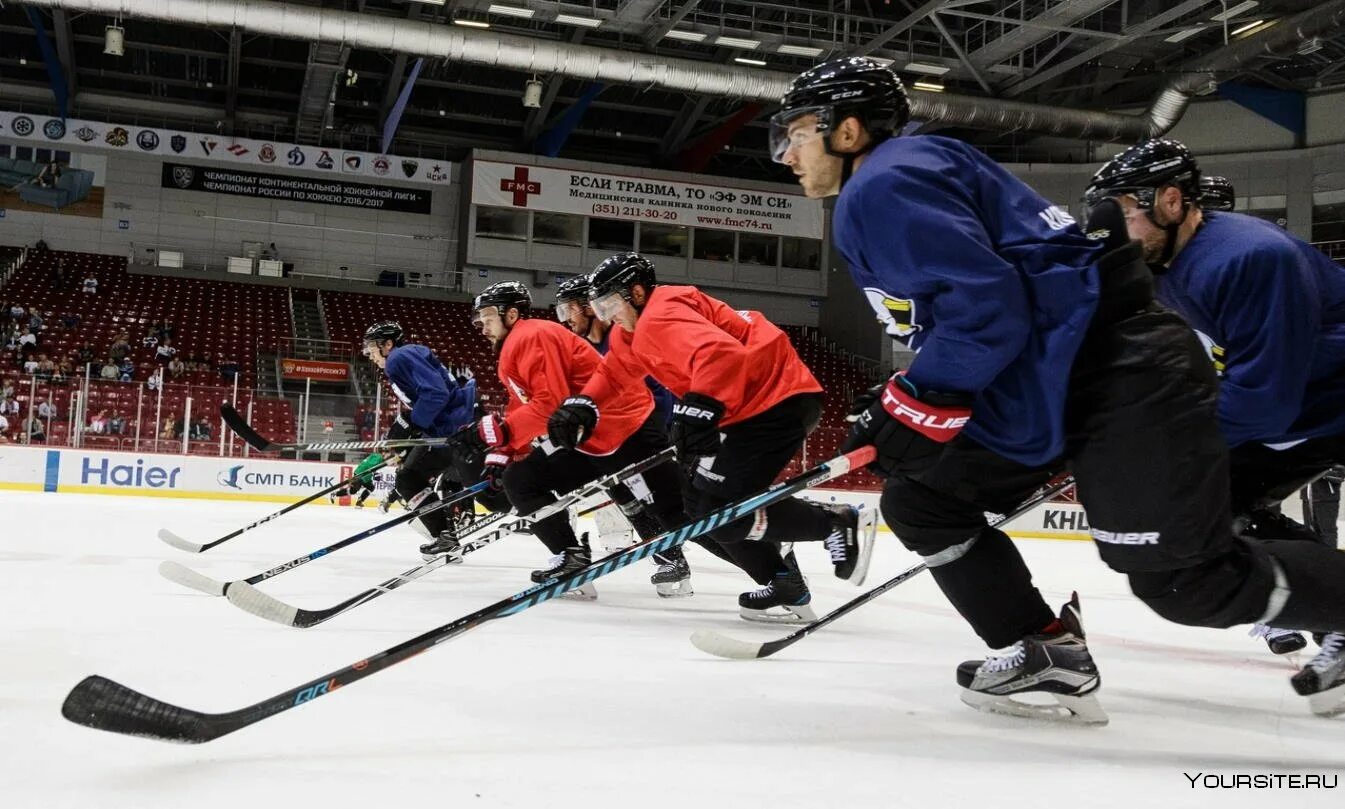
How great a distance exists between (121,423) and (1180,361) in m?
8.64

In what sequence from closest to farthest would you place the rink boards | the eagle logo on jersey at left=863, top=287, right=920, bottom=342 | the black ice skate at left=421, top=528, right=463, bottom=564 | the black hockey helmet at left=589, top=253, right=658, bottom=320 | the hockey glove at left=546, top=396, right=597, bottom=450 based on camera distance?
the eagle logo on jersey at left=863, top=287, right=920, bottom=342
the black hockey helmet at left=589, top=253, right=658, bottom=320
the hockey glove at left=546, top=396, right=597, bottom=450
the black ice skate at left=421, top=528, right=463, bottom=564
the rink boards

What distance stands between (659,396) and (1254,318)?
2.74m

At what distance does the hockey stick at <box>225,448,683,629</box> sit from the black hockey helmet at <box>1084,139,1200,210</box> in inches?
75.6

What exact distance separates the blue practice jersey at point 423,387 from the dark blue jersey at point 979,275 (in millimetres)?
3846

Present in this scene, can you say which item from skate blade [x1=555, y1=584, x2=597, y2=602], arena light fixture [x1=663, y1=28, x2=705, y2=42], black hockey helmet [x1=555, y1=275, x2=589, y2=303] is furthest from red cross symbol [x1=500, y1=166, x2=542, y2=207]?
skate blade [x1=555, y1=584, x2=597, y2=602]

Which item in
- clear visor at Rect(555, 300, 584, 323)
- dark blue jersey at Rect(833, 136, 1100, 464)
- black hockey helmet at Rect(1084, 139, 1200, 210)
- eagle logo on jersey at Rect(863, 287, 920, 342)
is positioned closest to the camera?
dark blue jersey at Rect(833, 136, 1100, 464)

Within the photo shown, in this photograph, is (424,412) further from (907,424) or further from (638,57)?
(638,57)

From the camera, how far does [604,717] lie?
1.78 meters

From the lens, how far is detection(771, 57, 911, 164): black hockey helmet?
6.13 ft

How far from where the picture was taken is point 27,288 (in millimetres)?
15812

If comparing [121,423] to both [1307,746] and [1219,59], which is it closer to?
[1307,746]

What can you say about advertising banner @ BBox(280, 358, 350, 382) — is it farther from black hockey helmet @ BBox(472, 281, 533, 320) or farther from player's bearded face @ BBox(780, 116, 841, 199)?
player's bearded face @ BBox(780, 116, 841, 199)

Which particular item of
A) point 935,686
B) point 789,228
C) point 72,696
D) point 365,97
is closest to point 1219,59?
point 789,228

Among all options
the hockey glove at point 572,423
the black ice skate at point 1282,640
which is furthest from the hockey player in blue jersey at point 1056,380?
the hockey glove at point 572,423
